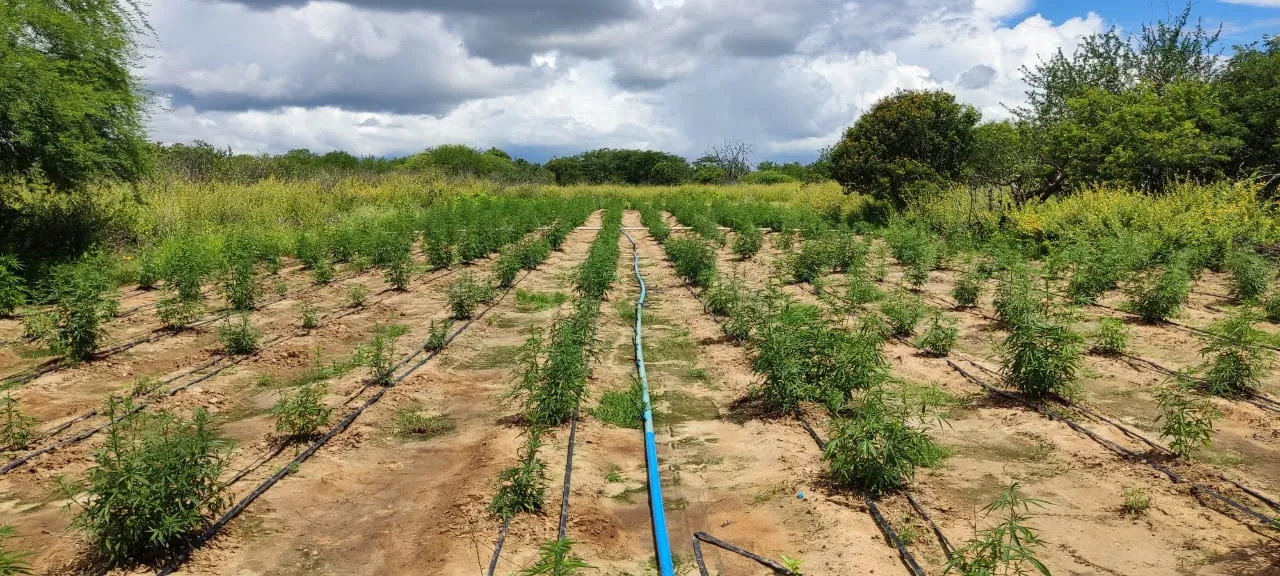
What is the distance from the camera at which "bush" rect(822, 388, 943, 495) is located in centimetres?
428

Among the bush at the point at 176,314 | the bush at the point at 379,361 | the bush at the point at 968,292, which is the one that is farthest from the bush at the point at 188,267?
the bush at the point at 968,292

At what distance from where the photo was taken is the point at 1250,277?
30.0 feet

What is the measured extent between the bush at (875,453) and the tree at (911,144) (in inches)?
630

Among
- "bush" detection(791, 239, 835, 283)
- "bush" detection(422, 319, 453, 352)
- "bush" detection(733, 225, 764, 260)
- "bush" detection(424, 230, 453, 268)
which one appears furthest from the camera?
"bush" detection(733, 225, 764, 260)

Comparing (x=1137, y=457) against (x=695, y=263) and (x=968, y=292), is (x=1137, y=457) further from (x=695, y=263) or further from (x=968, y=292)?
(x=695, y=263)

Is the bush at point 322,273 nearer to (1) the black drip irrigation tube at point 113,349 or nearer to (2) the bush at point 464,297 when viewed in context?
(1) the black drip irrigation tube at point 113,349

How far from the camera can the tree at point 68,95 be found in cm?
974

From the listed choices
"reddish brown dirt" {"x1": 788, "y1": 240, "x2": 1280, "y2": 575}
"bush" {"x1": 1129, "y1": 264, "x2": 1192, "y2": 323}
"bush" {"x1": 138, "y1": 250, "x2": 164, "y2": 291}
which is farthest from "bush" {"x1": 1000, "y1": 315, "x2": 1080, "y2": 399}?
"bush" {"x1": 138, "y1": 250, "x2": 164, "y2": 291}

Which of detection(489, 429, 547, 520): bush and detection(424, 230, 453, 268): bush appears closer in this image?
detection(489, 429, 547, 520): bush

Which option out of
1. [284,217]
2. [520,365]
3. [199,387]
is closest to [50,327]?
[199,387]

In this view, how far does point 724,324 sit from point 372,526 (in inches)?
200

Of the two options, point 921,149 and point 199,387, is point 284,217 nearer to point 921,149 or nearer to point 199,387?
point 199,387

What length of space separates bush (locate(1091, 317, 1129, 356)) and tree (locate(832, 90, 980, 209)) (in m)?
12.1

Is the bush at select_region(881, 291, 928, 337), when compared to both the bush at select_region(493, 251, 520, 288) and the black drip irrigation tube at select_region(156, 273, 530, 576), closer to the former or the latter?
the black drip irrigation tube at select_region(156, 273, 530, 576)
